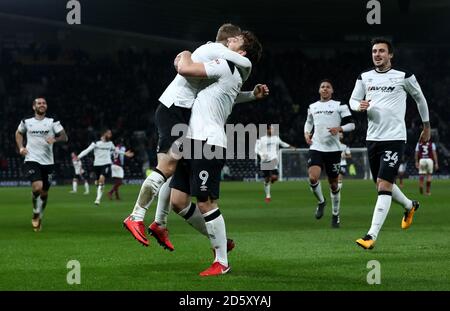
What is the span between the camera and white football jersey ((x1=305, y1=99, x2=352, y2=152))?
1573 centimetres

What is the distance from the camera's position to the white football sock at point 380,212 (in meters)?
10.3

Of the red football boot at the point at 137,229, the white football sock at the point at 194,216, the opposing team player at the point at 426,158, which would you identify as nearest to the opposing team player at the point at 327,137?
the white football sock at the point at 194,216

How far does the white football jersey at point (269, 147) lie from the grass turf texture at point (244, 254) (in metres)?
7.61

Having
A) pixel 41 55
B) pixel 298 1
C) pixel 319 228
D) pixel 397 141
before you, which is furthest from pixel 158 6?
pixel 397 141

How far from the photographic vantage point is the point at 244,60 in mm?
8320

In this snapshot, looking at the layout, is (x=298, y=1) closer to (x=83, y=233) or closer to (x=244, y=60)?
(x=83, y=233)

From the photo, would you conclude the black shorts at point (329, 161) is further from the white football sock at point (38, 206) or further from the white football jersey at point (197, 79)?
the white football jersey at point (197, 79)

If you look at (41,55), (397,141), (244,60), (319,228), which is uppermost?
(41,55)

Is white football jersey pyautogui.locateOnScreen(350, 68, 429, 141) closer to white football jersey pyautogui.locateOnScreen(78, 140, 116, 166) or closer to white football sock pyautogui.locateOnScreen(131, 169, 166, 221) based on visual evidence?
white football sock pyautogui.locateOnScreen(131, 169, 166, 221)

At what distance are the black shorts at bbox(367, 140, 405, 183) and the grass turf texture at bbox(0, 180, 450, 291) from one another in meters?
1.01

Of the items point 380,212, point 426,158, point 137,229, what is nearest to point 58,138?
point 380,212

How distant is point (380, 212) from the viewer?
1055 centimetres

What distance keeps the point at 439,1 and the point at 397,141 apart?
107ft

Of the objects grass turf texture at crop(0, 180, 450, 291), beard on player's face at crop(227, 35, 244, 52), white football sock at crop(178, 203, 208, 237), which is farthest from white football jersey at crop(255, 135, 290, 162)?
beard on player's face at crop(227, 35, 244, 52)
